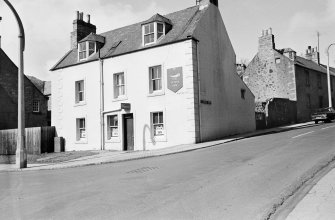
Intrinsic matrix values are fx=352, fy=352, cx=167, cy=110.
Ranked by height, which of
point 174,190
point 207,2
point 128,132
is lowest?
point 174,190

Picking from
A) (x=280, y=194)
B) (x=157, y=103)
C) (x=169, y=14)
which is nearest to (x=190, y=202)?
(x=280, y=194)

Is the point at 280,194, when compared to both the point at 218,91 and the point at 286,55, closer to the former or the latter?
the point at 218,91

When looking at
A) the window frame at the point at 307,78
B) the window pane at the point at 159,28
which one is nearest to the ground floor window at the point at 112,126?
the window pane at the point at 159,28

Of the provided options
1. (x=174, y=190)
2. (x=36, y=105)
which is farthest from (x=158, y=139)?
(x=36, y=105)

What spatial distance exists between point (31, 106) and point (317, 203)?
38.3m

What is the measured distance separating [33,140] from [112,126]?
22.1 ft

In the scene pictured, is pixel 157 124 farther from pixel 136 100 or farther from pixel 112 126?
pixel 112 126

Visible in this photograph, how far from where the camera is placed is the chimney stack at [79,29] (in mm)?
29562

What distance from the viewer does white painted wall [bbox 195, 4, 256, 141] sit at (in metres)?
22.7

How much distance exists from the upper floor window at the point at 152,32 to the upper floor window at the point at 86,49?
550cm

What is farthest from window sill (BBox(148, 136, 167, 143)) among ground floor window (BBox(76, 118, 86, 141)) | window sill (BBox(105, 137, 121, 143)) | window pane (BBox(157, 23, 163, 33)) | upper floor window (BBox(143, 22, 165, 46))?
window pane (BBox(157, 23, 163, 33))

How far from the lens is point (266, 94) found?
135ft

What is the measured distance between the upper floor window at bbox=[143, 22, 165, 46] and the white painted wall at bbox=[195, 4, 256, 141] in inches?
106

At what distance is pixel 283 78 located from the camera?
3934 cm
